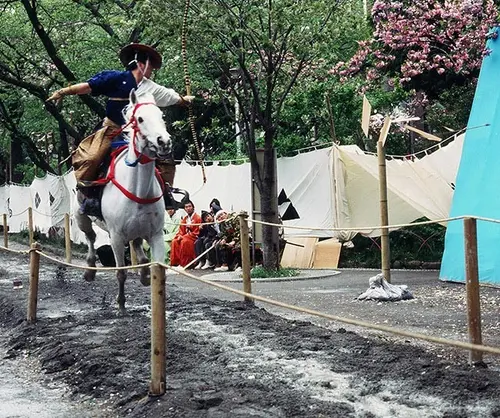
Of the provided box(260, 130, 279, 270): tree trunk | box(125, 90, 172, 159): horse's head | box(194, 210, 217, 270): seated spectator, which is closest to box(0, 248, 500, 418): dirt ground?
box(125, 90, 172, 159): horse's head

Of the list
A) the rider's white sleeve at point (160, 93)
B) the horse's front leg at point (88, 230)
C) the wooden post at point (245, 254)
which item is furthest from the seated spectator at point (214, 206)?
the rider's white sleeve at point (160, 93)

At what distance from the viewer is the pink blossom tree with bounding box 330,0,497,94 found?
14.4 m

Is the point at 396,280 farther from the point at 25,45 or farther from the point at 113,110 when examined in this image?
the point at 25,45

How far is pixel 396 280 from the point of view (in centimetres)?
1491

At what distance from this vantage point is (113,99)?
34.1 feet

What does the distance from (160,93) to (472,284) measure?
4510 millimetres

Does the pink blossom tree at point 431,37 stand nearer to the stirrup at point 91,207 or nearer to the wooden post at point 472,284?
the stirrup at point 91,207

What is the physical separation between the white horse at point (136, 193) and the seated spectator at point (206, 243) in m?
7.92

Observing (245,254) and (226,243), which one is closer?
(245,254)

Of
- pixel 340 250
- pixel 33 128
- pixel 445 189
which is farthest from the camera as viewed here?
pixel 33 128

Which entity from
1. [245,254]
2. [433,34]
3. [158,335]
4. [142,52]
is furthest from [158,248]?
[433,34]

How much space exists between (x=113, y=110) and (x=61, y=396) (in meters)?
4.25

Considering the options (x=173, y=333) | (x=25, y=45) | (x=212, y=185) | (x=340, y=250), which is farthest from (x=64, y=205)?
(x=173, y=333)

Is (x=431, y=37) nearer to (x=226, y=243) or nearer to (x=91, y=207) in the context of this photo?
(x=226, y=243)
